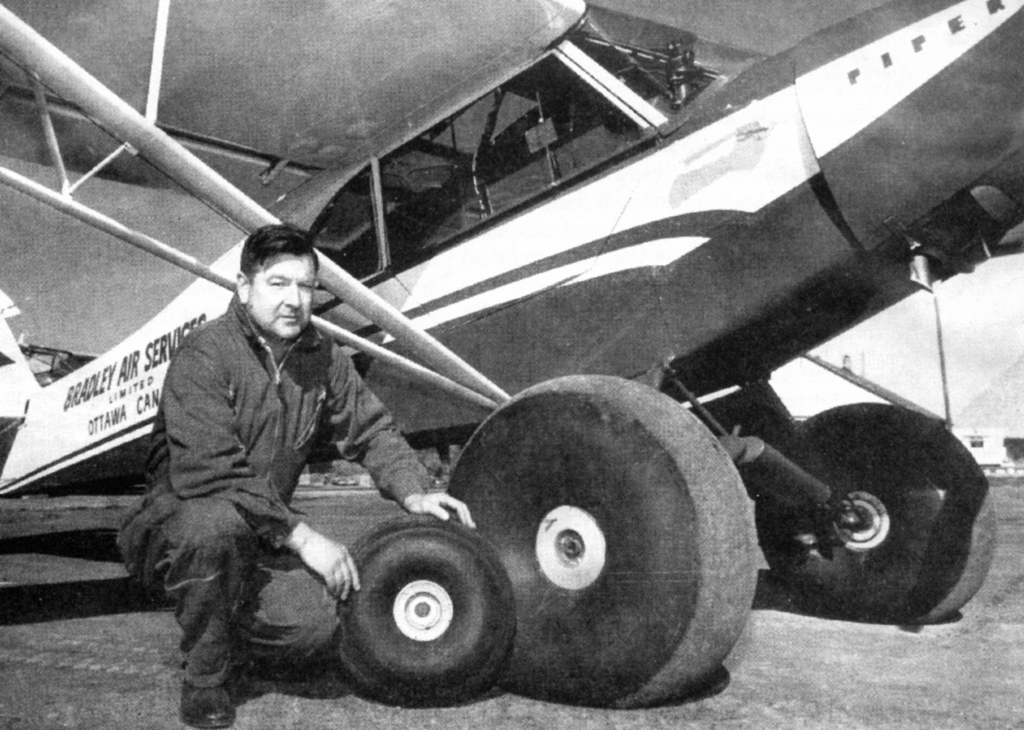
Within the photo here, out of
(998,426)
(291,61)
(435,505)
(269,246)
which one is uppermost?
(998,426)

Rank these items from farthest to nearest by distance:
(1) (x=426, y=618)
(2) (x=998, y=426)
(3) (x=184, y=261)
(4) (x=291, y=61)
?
1. (2) (x=998, y=426)
2. (4) (x=291, y=61)
3. (3) (x=184, y=261)
4. (1) (x=426, y=618)

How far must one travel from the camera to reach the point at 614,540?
2.46m

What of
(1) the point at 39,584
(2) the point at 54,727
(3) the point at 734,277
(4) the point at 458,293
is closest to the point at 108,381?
(1) the point at 39,584

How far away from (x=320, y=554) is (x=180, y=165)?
1.77 m

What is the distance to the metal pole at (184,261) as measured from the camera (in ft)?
11.7

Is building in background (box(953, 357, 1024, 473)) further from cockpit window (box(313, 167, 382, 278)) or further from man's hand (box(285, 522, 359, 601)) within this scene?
man's hand (box(285, 522, 359, 601))

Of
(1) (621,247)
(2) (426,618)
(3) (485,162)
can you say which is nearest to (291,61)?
(3) (485,162)

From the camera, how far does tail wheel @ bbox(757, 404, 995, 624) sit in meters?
3.69

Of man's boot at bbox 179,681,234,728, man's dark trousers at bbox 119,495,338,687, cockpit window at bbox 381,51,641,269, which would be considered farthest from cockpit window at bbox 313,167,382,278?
man's boot at bbox 179,681,234,728

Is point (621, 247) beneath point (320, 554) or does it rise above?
above

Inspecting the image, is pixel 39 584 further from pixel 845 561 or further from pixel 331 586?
pixel 845 561

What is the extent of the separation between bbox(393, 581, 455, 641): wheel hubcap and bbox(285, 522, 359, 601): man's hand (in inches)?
7.1

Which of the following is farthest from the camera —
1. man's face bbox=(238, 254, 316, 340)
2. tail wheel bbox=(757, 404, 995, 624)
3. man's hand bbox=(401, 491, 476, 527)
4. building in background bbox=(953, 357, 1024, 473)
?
building in background bbox=(953, 357, 1024, 473)

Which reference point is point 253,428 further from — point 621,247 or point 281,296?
point 621,247
